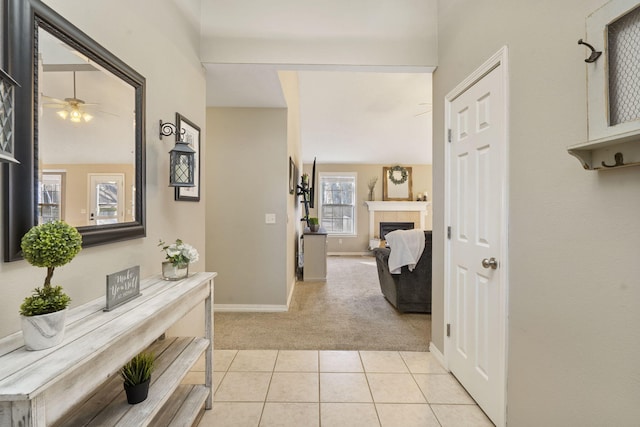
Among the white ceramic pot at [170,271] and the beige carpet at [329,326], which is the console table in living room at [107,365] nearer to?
the white ceramic pot at [170,271]

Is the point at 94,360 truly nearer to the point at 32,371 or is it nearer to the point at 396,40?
the point at 32,371

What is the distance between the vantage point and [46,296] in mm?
856

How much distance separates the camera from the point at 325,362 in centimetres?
242

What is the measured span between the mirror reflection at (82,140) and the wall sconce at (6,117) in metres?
0.29

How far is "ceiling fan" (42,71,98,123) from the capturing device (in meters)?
1.06

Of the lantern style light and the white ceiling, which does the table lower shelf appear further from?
the white ceiling

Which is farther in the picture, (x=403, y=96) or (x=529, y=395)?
Result: (x=403, y=96)

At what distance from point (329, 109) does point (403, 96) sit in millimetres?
1462

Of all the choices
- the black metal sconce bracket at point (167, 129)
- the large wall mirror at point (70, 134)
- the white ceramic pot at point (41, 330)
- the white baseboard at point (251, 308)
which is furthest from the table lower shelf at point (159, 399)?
the white baseboard at point (251, 308)

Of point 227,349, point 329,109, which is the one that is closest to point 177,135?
point 227,349

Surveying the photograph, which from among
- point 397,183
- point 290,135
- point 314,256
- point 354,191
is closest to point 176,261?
point 290,135

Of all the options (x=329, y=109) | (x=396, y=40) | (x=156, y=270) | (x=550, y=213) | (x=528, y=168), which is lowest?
(x=156, y=270)

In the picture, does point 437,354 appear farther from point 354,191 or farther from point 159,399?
point 354,191

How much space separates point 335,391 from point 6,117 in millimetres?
2151
